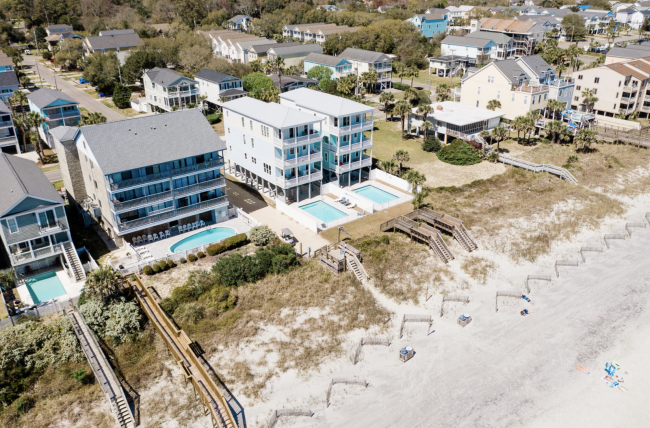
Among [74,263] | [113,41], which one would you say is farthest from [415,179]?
[113,41]

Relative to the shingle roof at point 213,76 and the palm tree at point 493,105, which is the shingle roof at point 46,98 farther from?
the palm tree at point 493,105

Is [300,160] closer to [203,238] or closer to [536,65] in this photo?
[203,238]

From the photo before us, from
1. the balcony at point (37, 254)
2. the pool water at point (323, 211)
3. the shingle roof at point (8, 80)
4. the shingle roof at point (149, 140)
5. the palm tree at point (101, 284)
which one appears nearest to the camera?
the palm tree at point (101, 284)

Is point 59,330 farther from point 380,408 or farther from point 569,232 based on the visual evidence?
point 569,232

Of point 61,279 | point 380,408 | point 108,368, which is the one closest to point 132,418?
point 108,368

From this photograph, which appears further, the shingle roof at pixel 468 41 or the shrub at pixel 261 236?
the shingle roof at pixel 468 41

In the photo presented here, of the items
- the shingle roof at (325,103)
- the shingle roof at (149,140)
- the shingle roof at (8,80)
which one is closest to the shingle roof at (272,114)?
the shingle roof at (325,103)

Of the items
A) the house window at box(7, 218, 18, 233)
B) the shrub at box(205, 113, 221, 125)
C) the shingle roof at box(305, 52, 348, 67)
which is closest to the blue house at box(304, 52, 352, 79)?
the shingle roof at box(305, 52, 348, 67)
